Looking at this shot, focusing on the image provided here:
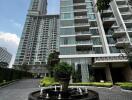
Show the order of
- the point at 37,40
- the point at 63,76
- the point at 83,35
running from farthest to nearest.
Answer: the point at 37,40 < the point at 83,35 < the point at 63,76

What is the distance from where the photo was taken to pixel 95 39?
33938 mm

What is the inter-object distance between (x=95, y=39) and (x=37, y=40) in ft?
284

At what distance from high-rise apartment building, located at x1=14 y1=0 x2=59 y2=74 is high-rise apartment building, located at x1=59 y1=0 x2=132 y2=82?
65927 millimetres

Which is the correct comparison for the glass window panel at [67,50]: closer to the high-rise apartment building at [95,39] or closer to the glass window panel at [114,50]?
the high-rise apartment building at [95,39]

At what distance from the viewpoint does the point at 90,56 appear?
89.9 feet

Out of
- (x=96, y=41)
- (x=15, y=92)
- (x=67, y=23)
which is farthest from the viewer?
(x=67, y=23)

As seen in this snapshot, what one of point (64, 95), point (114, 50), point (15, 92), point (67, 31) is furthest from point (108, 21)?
point (64, 95)

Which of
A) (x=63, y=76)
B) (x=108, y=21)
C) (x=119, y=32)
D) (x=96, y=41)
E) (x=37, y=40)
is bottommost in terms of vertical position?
(x=63, y=76)

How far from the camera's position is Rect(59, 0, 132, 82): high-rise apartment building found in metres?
27.2

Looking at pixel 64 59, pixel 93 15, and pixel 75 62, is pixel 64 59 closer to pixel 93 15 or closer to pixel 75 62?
pixel 75 62

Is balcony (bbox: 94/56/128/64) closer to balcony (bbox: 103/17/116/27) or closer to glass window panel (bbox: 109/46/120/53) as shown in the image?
glass window panel (bbox: 109/46/120/53)

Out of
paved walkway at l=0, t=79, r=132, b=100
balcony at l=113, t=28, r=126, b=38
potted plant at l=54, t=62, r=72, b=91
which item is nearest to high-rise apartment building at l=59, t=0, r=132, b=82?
balcony at l=113, t=28, r=126, b=38

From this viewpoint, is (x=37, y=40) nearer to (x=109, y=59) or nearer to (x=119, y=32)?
(x=119, y=32)

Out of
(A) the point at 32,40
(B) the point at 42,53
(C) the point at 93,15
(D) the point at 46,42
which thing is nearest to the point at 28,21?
(A) the point at 32,40
